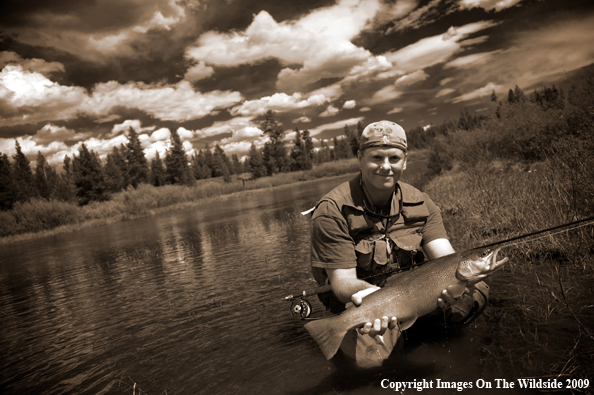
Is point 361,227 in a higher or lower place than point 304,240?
higher

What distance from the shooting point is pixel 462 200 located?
36.2 feet

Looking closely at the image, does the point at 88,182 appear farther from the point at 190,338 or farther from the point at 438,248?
the point at 438,248

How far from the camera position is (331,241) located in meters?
3.86

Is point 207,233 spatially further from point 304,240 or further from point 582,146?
point 582,146

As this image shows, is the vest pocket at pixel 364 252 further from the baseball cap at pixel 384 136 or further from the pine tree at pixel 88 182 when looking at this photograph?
the pine tree at pixel 88 182

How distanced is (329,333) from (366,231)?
1.34m

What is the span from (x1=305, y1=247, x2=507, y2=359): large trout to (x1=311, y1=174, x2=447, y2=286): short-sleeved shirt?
25.7 inches

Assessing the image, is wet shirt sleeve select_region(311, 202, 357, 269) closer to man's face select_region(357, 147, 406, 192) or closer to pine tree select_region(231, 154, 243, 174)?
man's face select_region(357, 147, 406, 192)

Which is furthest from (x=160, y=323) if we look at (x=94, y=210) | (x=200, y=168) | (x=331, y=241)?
(x=200, y=168)

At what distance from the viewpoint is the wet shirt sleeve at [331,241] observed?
3799 millimetres

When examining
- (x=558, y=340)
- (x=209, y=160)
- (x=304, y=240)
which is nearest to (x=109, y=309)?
(x=304, y=240)

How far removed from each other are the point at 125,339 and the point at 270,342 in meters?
2.87

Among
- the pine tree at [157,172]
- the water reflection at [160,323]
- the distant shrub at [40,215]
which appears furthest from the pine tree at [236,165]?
the water reflection at [160,323]

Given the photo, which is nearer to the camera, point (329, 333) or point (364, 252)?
point (329, 333)
